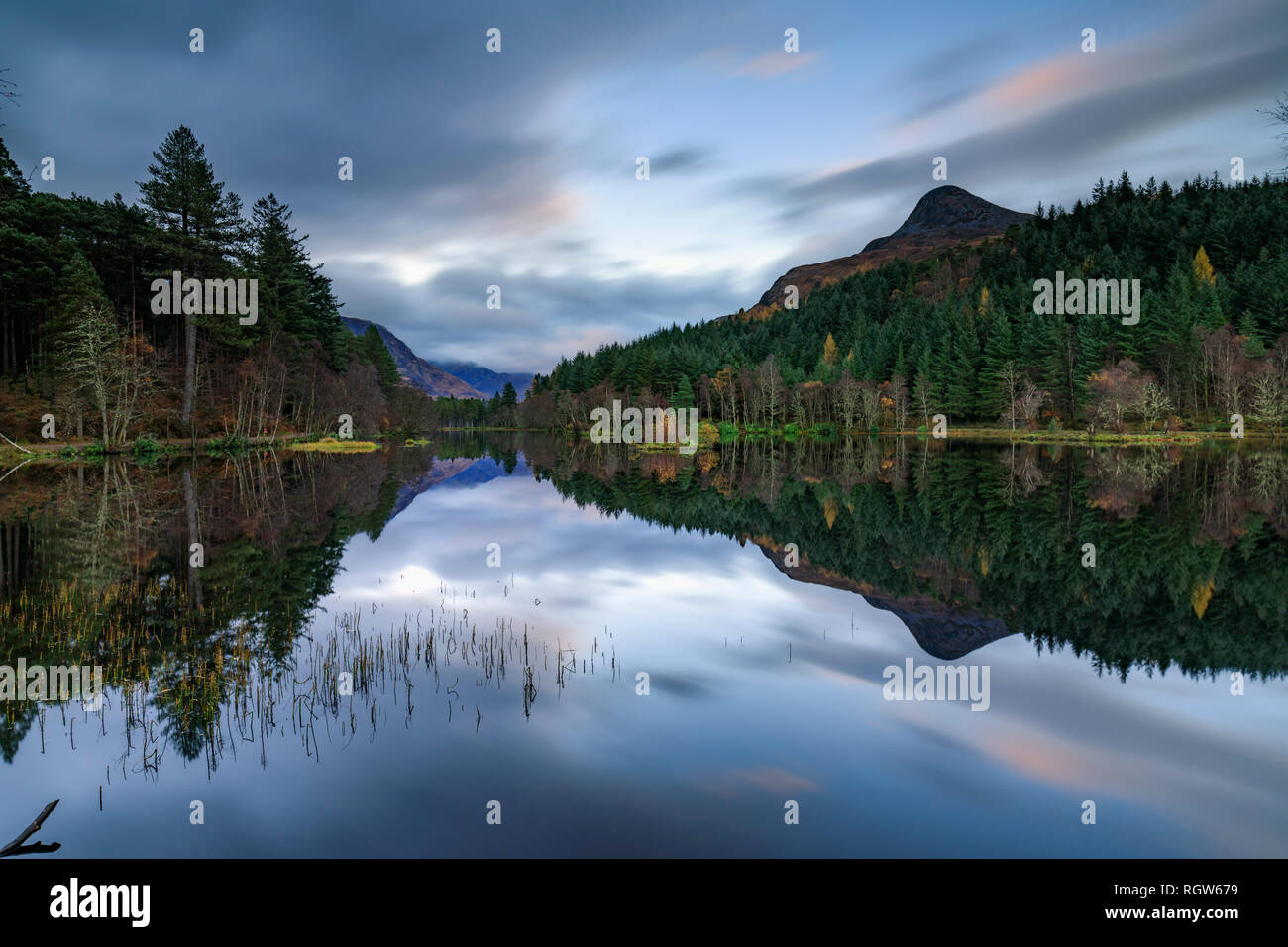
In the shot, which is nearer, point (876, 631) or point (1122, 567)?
point (876, 631)

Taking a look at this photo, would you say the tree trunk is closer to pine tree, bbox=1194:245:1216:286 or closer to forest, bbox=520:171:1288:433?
forest, bbox=520:171:1288:433

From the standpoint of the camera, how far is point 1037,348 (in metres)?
96.5

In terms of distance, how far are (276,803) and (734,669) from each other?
6.28m

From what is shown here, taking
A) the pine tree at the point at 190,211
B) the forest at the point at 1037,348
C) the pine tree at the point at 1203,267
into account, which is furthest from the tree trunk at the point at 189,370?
the pine tree at the point at 1203,267

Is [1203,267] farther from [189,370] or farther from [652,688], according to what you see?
[189,370]

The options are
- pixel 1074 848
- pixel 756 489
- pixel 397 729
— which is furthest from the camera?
pixel 756 489

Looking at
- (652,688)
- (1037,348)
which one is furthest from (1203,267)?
(652,688)

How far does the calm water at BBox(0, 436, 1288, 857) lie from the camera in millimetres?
5840

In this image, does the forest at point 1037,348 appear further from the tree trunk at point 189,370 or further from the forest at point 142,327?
the tree trunk at point 189,370

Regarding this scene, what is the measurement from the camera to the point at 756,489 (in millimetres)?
34094

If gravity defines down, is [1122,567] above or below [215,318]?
below

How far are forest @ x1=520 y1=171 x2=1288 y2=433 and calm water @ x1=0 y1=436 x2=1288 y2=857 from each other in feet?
242
